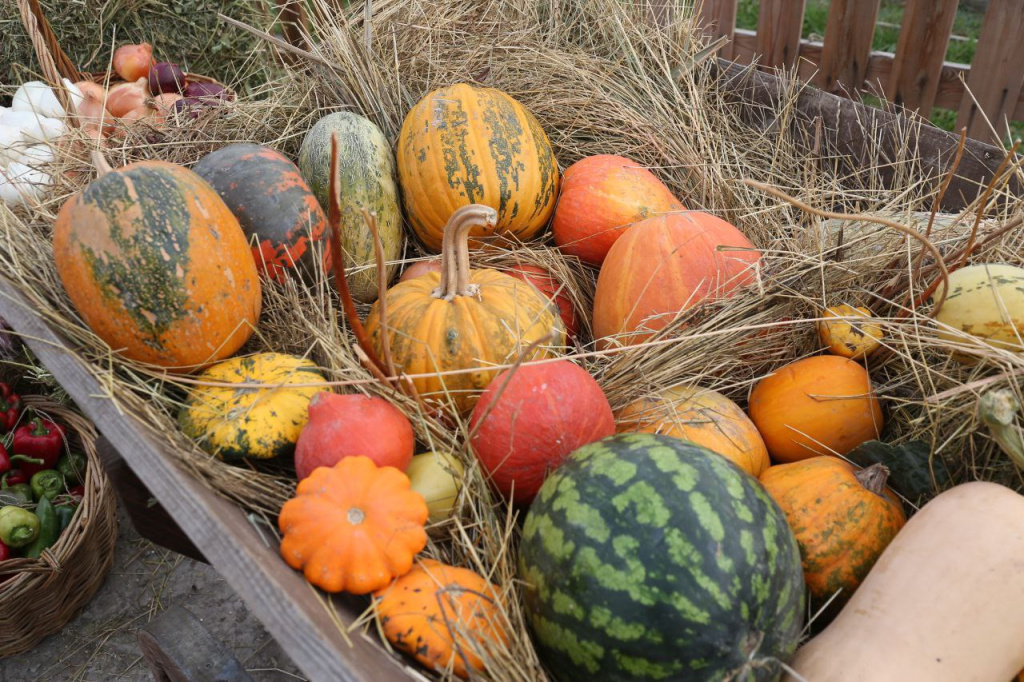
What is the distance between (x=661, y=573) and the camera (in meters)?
1.25

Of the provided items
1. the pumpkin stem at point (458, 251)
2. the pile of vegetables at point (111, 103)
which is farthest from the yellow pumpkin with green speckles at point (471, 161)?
the pile of vegetables at point (111, 103)

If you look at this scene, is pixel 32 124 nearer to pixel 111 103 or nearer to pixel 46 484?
pixel 111 103

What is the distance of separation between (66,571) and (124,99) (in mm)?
2502

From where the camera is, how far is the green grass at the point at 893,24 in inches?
231

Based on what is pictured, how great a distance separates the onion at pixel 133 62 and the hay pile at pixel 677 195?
1.57 metres

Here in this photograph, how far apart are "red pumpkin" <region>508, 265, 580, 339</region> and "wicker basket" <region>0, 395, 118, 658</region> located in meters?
1.84

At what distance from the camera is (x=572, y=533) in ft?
4.38

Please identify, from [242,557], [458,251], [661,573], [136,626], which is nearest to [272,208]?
[458,251]

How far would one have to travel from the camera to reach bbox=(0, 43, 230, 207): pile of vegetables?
10.6 feet

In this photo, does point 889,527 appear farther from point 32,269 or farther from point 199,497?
point 32,269

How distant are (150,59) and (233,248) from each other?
3.05 meters

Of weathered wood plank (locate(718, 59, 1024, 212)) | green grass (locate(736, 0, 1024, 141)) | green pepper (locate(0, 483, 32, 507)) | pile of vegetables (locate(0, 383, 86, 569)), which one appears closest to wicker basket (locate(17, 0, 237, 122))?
pile of vegetables (locate(0, 383, 86, 569))

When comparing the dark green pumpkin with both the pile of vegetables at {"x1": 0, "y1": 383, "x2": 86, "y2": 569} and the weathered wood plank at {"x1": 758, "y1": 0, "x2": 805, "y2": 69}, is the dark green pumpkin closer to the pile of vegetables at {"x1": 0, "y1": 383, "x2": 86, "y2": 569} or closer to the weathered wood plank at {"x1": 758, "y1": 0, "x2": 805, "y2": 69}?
the pile of vegetables at {"x1": 0, "y1": 383, "x2": 86, "y2": 569}

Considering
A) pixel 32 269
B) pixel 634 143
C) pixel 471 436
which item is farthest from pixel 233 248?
pixel 634 143
